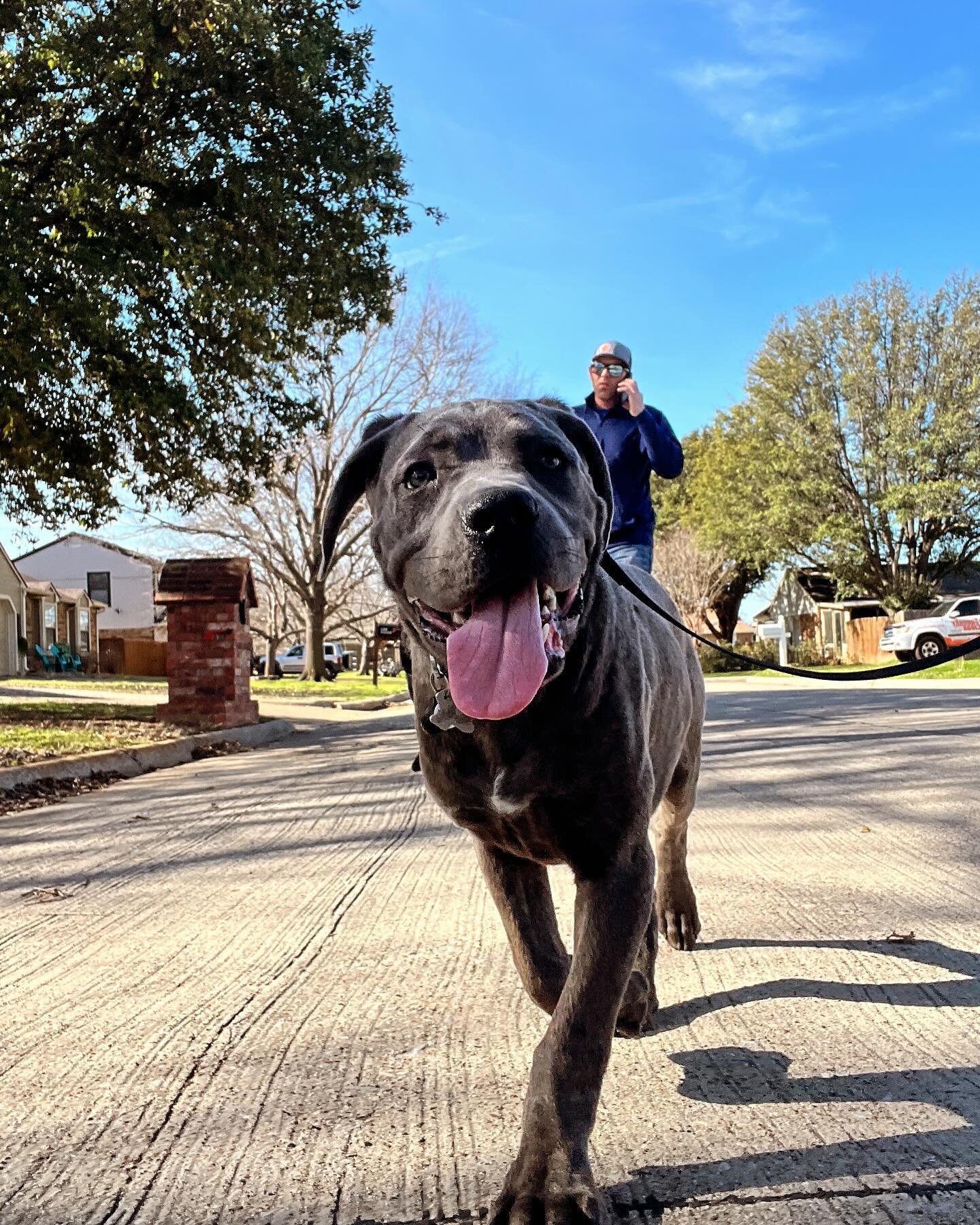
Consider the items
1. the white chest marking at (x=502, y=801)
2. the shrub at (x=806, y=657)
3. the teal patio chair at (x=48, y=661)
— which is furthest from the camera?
the shrub at (x=806, y=657)

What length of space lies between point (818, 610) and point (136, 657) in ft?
127

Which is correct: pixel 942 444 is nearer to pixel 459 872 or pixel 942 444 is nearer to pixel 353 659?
pixel 459 872

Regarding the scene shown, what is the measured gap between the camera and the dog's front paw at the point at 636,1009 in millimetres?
2531

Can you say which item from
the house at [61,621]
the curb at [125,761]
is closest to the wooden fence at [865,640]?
the house at [61,621]

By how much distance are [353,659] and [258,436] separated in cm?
7713

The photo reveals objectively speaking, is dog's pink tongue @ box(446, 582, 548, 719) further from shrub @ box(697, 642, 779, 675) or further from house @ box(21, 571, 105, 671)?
house @ box(21, 571, 105, 671)

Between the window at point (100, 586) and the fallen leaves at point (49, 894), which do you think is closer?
the fallen leaves at point (49, 894)

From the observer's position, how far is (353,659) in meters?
92.2

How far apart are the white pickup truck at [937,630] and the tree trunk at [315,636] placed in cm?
1955

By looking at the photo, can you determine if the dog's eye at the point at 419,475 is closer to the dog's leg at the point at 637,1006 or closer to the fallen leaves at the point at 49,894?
the dog's leg at the point at 637,1006

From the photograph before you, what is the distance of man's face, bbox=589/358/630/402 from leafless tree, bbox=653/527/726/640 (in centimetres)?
4812

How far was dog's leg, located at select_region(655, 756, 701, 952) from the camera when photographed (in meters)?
3.44

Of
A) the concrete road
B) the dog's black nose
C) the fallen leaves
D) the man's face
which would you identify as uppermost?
the man's face

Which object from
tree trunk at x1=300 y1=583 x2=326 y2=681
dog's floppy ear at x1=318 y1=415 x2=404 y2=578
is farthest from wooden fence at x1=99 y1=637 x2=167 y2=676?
dog's floppy ear at x1=318 y1=415 x2=404 y2=578
